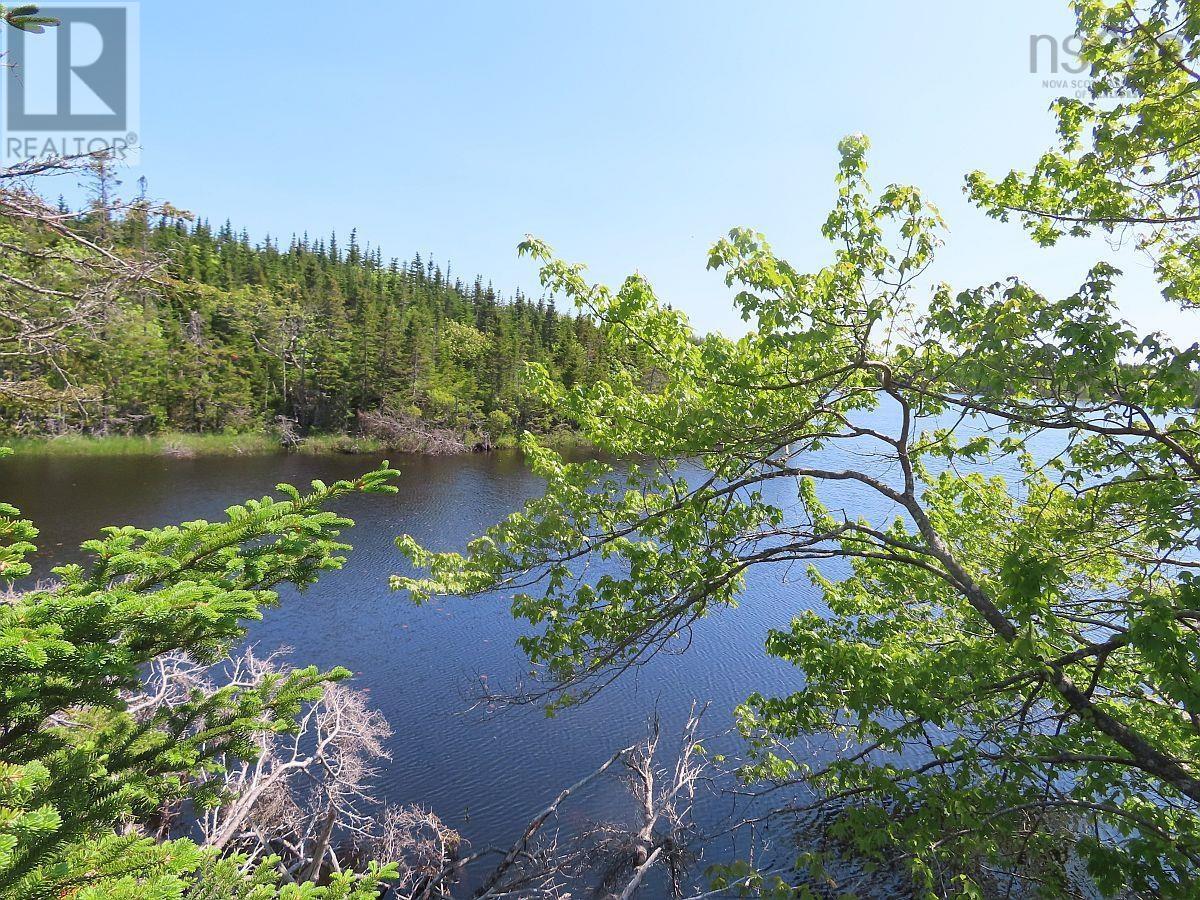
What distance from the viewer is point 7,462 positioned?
106 ft

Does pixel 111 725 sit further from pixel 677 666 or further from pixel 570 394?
pixel 677 666

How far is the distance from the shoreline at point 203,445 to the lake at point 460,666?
8801 millimetres

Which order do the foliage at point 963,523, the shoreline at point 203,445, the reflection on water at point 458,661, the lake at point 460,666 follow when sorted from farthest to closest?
1. the shoreline at point 203,445
2. the reflection on water at point 458,661
3. the lake at point 460,666
4. the foliage at point 963,523

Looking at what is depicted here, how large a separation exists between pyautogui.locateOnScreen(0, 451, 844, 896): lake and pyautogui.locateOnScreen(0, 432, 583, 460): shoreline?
8.80 metres

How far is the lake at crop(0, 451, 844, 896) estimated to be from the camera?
1112cm

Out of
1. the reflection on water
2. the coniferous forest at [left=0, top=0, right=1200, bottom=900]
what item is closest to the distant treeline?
the reflection on water

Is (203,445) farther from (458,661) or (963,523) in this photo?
(963,523)

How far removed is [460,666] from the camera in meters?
15.0

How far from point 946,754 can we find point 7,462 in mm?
43165

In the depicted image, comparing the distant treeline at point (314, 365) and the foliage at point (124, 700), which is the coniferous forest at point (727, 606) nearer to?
the foliage at point (124, 700)

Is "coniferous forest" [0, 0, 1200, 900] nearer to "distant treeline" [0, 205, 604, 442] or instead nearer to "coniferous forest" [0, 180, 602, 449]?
"distant treeline" [0, 205, 604, 442]

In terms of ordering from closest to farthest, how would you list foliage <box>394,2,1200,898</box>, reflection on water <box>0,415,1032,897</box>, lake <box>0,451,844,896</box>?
1. foliage <box>394,2,1200,898</box>
2. lake <box>0,451,844,896</box>
3. reflection on water <box>0,415,1032,897</box>

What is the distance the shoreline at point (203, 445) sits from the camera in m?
35.7

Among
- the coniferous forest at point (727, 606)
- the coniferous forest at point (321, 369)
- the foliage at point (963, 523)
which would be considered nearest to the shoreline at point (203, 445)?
the coniferous forest at point (321, 369)
